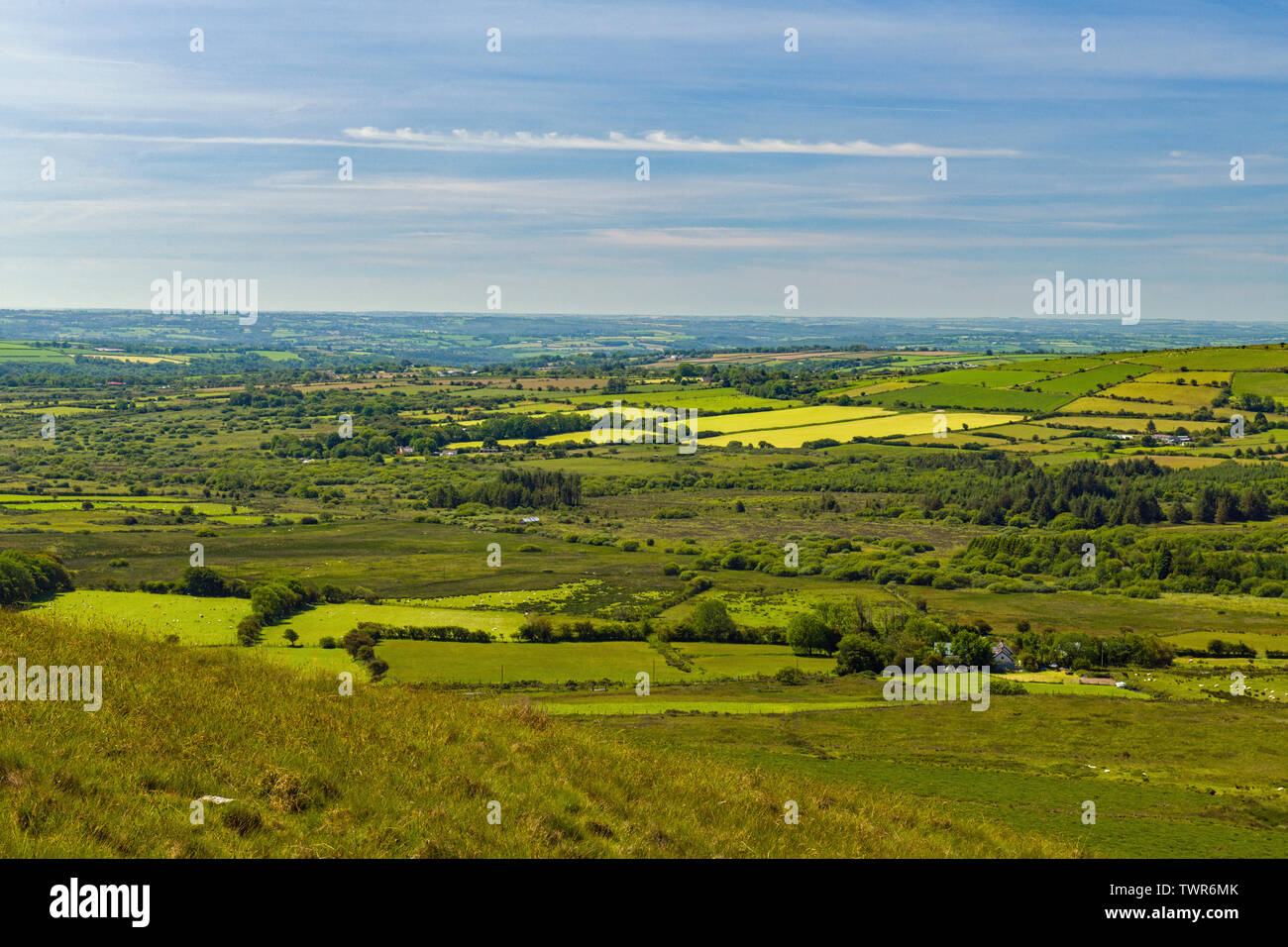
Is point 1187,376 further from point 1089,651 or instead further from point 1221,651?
point 1089,651

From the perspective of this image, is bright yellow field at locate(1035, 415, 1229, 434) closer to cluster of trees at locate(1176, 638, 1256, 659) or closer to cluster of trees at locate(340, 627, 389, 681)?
cluster of trees at locate(1176, 638, 1256, 659)

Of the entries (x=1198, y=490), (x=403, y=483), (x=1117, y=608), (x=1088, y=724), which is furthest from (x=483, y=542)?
(x=1198, y=490)

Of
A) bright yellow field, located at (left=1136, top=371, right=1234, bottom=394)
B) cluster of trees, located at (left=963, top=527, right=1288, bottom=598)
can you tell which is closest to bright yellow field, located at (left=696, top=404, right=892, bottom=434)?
bright yellow field, located at (left=1136, top=371, right=1234, bottom=394)

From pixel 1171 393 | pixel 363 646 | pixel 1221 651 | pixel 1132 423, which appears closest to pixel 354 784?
pixel 363 646

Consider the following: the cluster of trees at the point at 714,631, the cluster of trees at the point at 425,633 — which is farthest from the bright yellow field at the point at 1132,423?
the cluster of trees at the point at 425,633

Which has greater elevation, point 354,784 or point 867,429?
point 867,429
